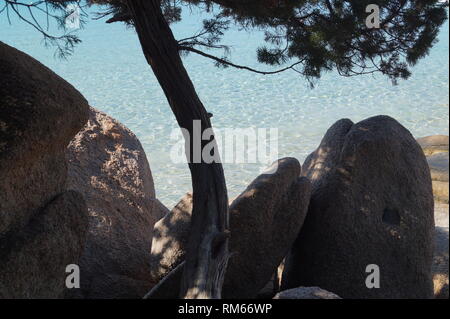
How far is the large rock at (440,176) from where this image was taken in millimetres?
6916

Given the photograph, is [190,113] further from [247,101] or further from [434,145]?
[247,101]

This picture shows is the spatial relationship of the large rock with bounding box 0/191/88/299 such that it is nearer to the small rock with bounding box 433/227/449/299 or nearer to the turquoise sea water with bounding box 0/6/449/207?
→ the small rock with bounding box 433/227/449/299

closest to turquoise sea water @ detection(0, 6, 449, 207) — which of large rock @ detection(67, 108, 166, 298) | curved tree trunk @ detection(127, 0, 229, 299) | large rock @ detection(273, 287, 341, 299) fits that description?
large rock @ detection(67, 108, 166, 298)

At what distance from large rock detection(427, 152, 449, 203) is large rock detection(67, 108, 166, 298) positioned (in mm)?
3337

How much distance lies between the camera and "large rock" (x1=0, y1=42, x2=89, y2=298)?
3.01 meters

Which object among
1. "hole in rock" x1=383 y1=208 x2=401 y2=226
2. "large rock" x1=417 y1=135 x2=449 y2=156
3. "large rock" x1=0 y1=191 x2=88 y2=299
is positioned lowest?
"large rock" x1=0 y1=191 x2=88 y2=299

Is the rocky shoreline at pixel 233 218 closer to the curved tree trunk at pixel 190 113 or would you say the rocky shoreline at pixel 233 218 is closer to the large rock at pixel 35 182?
the large rock at pixel 35 182

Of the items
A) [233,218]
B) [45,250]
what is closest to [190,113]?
[233,218]

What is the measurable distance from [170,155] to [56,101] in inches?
342

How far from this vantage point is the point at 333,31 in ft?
11.9

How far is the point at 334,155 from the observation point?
4.51 metres

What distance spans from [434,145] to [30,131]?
784 centimetres

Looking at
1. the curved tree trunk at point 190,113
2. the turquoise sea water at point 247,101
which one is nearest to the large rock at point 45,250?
the curved tree trunk at point 190,113
